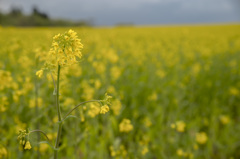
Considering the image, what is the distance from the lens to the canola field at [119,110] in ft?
8.34

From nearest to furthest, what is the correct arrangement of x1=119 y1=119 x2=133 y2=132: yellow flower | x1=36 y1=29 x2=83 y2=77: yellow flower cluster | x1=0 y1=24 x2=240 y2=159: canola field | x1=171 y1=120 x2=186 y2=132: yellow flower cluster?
x1=36 y1=29 x2=83 y2=77: yellow flower cluster < x1=119 y1=119 x2=133 y2=132: yellow flower < x1=171 y1=120 x2=186 y2=132: yellow flower cluster < x1=0 y1=24 x2=240 y2=159: canola field

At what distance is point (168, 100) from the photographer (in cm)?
514

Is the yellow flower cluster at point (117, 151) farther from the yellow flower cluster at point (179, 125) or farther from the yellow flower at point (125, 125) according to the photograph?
the yellow flower cluster at point (179, 125)

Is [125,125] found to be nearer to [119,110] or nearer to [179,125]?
[179,125]

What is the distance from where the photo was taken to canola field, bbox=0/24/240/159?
2543 millimetres

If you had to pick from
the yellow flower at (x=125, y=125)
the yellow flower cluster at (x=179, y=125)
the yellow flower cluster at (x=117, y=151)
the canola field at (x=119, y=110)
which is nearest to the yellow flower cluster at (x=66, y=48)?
the canola field at (x=119, y=110)

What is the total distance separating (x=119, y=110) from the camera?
9.96 ft

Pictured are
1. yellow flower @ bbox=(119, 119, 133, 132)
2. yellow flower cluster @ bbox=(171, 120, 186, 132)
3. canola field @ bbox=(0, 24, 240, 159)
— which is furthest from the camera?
canola field @ bbox=(0, 24, 240, 159)

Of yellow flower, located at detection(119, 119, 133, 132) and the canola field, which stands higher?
yellow flower, located at detection(119, 119, 133, 132)

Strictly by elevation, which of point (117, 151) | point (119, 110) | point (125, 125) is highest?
point (125, 125)

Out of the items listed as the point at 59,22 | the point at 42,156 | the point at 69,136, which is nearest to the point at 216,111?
the point at 69,136

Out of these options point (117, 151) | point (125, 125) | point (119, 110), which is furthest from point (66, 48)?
point (119, 110)

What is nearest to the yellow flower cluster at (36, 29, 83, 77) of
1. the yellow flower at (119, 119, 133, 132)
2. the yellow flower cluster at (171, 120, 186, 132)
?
the yellow flower at (119, 119, 133, 132)

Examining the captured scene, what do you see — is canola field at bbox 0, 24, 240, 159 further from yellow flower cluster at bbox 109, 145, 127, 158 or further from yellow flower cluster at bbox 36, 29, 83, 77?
yellow flower cluster at bbox 36, 29, 83, 77
